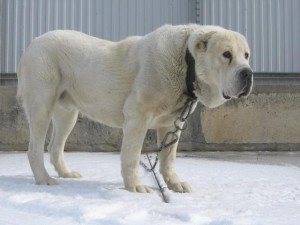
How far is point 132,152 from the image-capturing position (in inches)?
148

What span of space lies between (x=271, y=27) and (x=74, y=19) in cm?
327

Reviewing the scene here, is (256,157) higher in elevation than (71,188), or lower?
lower

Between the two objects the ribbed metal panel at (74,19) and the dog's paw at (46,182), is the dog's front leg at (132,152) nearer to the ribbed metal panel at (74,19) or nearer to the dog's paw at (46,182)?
the dog's paw at (46,182)

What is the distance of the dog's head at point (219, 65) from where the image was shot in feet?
11.4

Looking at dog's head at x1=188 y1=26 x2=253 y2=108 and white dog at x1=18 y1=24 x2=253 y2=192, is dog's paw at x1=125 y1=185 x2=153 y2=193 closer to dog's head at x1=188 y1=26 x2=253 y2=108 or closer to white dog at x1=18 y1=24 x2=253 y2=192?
white dog at x1=18 y1=24 x2=253 y2=192

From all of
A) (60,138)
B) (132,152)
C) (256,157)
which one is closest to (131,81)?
(132,152)

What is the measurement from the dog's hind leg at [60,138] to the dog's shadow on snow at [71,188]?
0.27 m

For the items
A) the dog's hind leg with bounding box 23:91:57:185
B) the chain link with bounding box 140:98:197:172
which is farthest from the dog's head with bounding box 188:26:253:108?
the dog's hind leg with bounding box 23:91:57:185

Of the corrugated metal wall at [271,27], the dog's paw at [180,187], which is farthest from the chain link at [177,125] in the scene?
the corrugated metal wall at [271,27]

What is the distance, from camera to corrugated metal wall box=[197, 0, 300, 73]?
28.1 ft

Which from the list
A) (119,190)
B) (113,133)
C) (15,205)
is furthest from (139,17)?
(15,205)

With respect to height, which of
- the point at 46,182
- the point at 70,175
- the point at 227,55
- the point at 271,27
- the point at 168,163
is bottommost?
the point at 70,175

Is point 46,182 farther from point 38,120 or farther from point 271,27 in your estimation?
point 271,27

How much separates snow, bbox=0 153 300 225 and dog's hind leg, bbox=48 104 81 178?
19cm
